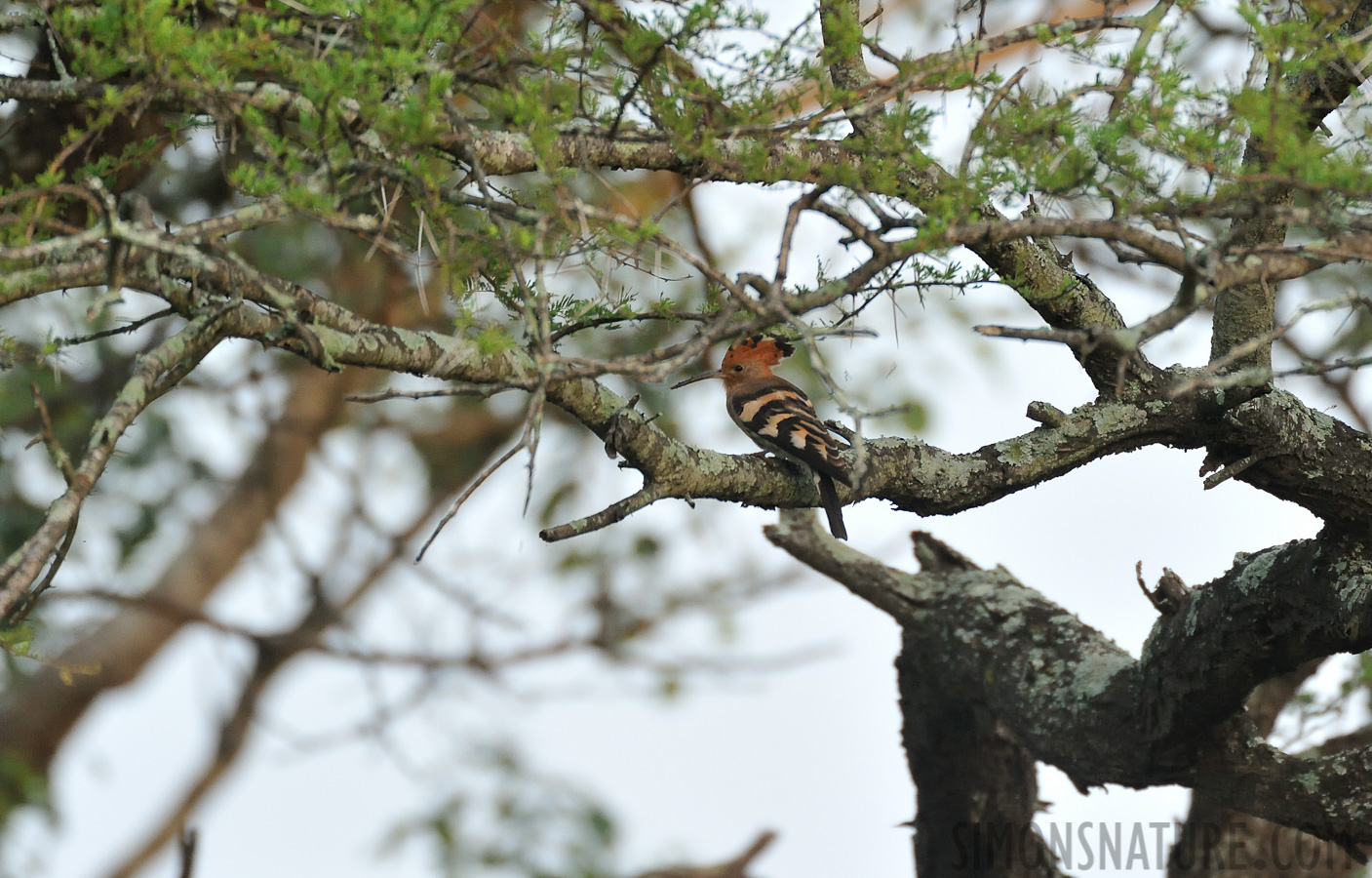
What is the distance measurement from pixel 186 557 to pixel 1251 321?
8090 millimetres

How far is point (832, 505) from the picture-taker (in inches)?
135

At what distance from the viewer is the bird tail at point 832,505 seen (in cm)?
340

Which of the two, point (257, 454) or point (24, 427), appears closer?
point (24, 427)

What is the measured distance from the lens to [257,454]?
9.29m

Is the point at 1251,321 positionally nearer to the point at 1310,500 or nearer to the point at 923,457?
the point at 1310,500

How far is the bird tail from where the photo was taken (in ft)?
11.2

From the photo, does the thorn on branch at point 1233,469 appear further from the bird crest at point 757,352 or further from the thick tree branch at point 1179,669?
the bird crest at point 757,352

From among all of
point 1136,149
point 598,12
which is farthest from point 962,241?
point 598,12

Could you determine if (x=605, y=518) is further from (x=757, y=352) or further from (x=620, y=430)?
(x=757, y=352)

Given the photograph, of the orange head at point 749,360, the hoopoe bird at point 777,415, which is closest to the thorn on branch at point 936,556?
the hoopoe bird at point 777,415

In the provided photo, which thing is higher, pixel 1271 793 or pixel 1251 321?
pixel 1251 321

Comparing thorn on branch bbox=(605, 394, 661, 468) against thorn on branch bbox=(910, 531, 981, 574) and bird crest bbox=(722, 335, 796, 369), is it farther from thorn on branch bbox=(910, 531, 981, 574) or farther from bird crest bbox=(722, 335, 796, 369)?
thorn on branch bbox=(910, 531, 981, 574)

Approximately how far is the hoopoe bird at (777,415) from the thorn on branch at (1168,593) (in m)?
0.92

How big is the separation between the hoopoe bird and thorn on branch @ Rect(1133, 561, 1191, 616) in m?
0.92
